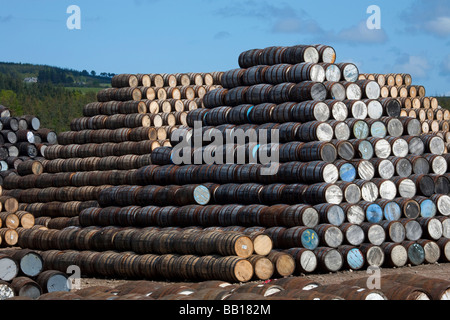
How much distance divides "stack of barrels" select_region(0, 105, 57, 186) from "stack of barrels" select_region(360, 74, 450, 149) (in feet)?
52.5

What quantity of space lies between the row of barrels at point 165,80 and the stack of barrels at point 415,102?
6.67m

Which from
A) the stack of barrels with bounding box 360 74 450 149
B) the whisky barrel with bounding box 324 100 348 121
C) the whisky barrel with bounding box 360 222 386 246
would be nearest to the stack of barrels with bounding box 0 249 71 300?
the whisky barrel with bounding box 360 222 386 246

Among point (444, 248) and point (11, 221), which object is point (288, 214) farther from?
point (11, 221)

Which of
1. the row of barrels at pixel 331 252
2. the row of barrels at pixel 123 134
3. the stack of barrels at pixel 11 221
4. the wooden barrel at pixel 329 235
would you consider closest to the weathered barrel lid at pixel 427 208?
the row of barrels at pixel 331 252

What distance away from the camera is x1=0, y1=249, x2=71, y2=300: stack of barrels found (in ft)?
54.6

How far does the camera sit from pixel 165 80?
109 ft

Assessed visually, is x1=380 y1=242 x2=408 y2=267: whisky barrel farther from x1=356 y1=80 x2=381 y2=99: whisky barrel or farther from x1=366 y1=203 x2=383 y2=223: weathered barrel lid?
x1=356 y1=80 x2=381 y2=99: whisky barrel

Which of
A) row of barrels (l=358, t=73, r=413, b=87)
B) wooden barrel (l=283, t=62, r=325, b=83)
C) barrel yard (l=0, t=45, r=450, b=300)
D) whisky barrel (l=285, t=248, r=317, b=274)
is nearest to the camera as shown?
whisky barrel (l=285, t=248, r=317, b=274)

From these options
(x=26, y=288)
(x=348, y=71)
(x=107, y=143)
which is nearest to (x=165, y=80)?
(x=107, y=143)

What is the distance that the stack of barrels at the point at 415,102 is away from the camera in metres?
31.1

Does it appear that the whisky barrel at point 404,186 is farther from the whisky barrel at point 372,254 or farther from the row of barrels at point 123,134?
the row of barrels at point 123,134

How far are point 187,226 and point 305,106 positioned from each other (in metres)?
4.66

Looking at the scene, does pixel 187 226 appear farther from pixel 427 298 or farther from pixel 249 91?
pixel 427 298

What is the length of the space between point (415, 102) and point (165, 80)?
34.0ft
